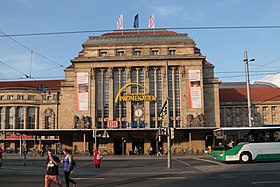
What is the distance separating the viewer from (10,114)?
8931 cm

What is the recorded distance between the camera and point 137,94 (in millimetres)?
57531

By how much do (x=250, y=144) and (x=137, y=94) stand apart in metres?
33.0

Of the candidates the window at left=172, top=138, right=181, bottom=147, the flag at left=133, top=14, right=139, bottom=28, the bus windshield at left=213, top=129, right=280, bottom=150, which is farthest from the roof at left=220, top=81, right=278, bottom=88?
the bus windshield at left=213, top=129, right=280, bottom=150

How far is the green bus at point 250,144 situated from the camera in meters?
26.0

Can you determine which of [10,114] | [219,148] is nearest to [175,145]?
[219,148]

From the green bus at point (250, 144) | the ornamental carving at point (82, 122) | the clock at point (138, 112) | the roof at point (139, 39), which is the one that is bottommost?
the green bus at point (250, 144)

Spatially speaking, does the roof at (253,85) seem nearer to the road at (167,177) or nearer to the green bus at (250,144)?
the green bus at (250,144)

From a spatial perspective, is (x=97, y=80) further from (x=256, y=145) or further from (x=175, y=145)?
(x=256, y=145)

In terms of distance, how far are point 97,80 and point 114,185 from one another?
4619 cm

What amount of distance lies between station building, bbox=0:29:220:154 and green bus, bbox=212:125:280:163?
26.4 m

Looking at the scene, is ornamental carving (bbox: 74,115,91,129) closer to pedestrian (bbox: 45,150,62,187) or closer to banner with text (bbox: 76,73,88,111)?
banner with text (bbox: 76,73,88,111)

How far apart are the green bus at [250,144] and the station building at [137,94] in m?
26.4

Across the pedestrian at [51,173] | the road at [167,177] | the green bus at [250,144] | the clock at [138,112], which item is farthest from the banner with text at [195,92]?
the pedestrian at [51,173]

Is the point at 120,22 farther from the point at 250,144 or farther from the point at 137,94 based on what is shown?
the point at 250,144
